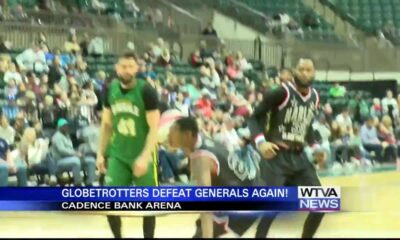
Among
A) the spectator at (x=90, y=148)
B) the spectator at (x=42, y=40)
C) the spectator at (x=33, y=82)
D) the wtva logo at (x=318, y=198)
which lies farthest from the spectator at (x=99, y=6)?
the wtva logo at (x=318, y=198)

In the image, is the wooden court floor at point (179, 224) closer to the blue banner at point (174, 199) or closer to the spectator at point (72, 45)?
the blue banner at point (174, 199)

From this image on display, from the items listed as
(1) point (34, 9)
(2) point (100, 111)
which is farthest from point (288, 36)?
(1) point (34, 9)

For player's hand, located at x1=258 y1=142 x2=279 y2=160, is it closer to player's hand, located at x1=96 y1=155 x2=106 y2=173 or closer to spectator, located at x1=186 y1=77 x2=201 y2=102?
spectator, located at x1=186 y1=77 x2=201 y2=102

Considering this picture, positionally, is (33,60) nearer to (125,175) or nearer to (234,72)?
(125,175)

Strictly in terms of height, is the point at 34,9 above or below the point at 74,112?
above

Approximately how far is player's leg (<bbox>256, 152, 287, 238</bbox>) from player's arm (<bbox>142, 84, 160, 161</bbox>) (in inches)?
25.7

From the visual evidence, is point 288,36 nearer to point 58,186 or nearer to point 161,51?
point 161,51

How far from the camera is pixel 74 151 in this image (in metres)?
4.45

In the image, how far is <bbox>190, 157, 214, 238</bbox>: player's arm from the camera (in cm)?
392

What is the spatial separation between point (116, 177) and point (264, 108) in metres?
0.93

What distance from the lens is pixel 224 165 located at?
13.4 feet

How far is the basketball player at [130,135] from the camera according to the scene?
394 centimetres

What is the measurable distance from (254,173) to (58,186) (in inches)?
45.5

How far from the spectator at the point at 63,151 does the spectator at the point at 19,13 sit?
2.39ft
